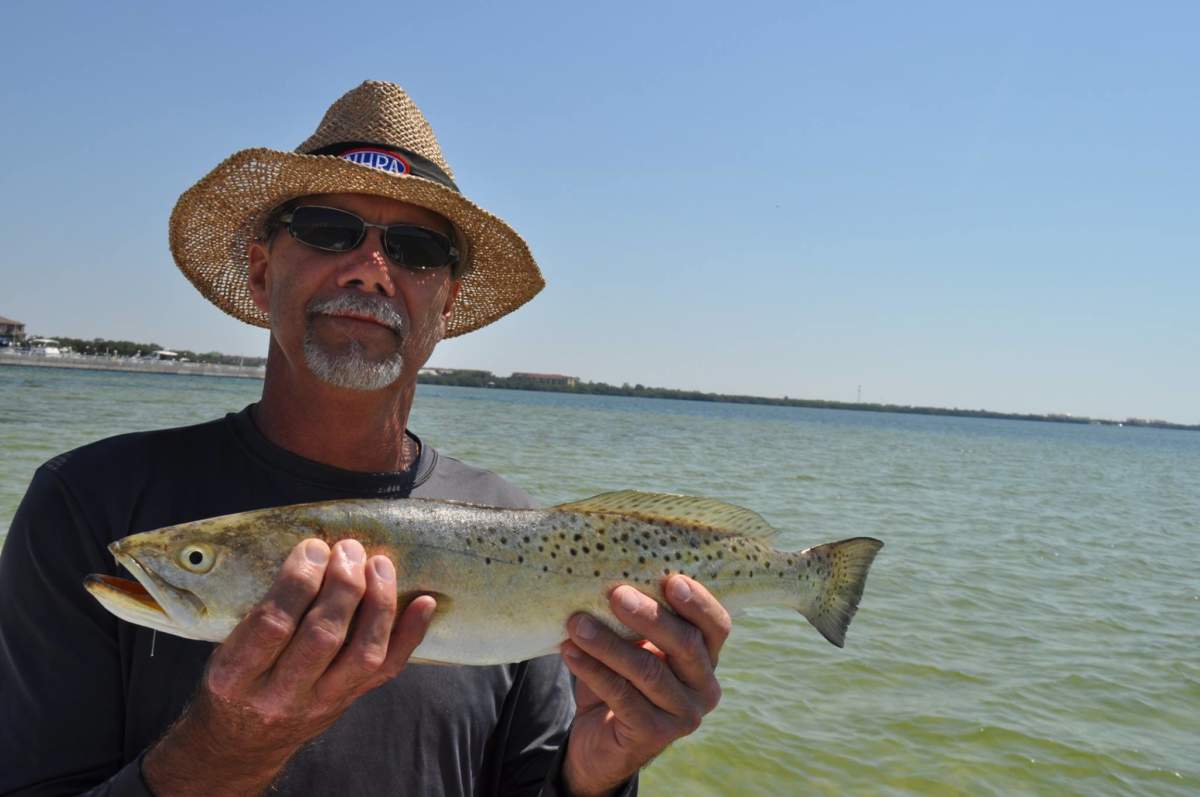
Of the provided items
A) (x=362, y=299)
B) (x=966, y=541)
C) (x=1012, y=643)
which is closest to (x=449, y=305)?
(x=362, y=299)

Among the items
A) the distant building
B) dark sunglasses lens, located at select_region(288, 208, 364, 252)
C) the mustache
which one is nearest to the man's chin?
the mustache

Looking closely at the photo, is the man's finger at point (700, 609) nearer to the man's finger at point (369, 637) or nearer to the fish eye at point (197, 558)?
the man's finger at point (369, 637)

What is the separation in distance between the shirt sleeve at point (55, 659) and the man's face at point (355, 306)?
87 cm

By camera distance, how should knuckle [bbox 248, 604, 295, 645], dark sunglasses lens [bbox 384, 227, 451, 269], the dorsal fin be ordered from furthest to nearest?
dark sunglasses lens [bbox 384, 227, 451, 269], the dorsal fin, knuckle [bbox 248, 604, 295, 645]

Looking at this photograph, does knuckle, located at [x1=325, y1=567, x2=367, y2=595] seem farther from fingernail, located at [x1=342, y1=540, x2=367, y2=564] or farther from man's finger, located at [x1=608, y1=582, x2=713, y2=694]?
man's finger, located at [x1=608, y1=582, x2=713, y2=694]

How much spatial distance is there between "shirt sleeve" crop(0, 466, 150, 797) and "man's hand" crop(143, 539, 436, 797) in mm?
299

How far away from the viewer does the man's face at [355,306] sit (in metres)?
3.01

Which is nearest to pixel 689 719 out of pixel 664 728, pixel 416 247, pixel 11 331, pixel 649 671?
pixel 664 728

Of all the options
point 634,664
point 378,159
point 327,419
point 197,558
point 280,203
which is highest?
point 378,159

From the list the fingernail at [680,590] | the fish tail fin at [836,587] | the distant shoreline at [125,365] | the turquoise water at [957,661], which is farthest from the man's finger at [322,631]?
the distant shoreline at [125,365]

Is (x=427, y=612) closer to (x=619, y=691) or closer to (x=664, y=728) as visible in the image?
(x=619, y=691)

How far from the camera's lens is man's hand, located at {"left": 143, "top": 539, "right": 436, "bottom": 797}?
2137mm

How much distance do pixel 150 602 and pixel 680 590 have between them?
4.89ft

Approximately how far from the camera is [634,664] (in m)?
2.61
